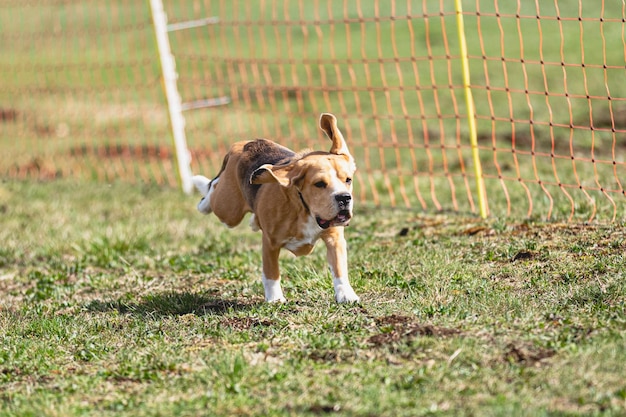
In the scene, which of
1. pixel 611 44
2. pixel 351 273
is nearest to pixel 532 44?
pixel 611 44

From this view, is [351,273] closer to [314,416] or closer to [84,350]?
[84,350]

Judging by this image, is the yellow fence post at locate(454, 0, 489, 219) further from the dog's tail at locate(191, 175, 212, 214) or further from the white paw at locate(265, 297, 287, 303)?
the white paw at locate(265, 297, 287, 303)

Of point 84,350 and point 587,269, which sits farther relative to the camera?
point 587,269

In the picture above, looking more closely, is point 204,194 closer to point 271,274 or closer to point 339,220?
point 271,274

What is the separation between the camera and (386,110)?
15.8 metres

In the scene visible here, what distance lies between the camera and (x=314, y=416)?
423 cm

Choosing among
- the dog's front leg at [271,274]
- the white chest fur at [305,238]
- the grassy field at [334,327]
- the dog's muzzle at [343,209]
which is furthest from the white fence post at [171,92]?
the dog's muzzle at [343,209]

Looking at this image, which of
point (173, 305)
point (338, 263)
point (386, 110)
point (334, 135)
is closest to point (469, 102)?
point (334, 135)

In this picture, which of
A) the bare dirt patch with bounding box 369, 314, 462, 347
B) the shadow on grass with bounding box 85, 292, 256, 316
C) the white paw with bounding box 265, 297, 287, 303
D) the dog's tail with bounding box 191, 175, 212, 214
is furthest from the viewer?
the dog's tail with bounding box 191, 175, 212, 214

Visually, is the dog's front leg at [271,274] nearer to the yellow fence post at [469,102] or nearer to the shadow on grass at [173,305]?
the shadow on grass at [173,305]

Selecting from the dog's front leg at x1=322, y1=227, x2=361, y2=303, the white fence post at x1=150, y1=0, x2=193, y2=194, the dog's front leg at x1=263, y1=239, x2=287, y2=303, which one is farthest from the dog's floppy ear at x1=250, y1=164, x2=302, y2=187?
the white fence post at x1=150, y1=0, x2=193, y2=194

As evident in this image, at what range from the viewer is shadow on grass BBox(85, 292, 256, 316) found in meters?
6.23

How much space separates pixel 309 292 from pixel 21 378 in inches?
77.1

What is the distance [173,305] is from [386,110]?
9.89 meters
